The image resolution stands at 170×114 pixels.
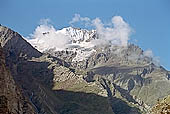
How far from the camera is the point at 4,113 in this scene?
57469 mm

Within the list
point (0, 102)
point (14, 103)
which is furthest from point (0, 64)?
point (0, 102)

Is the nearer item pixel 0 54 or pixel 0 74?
pixel 0 54

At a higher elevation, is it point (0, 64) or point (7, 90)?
point (0, 64)

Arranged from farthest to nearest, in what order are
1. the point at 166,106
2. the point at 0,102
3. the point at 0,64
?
the point at 0,64, the point at 0,102, the point at 166,106

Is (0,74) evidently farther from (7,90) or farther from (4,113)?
(4,113)

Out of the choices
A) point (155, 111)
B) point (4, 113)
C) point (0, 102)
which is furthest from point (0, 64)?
point (155, 111)

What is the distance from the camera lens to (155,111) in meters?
28.4

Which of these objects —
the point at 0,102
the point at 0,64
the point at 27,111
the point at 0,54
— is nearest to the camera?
the point at 0,102

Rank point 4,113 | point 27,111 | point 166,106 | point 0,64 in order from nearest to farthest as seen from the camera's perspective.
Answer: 1. point 166,106
2. point 4,113
3. point 27,111
4. point 0,64

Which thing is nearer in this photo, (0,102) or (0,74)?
(0,102)

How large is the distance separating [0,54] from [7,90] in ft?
49.2

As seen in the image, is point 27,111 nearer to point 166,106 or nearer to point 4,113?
point 4,113

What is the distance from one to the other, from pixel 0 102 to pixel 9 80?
274ft

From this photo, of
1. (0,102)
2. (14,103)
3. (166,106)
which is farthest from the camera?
(14,103)
